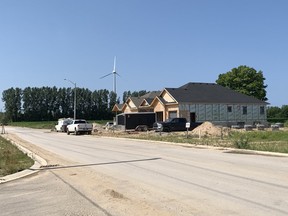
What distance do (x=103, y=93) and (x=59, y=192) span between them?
169036 mm

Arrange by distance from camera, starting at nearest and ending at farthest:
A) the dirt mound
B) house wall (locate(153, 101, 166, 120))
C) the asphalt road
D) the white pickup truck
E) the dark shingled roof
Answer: the asphalt road < the dirt mound < the white pickup truck < the dark shingled roof < house wall (locate(153, 101, 166, 120))

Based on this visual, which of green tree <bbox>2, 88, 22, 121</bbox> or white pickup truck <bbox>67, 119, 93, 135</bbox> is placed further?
green tree <bbox>2, 88, 22, 121</bbox>

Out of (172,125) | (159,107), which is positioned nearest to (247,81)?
(159,107)

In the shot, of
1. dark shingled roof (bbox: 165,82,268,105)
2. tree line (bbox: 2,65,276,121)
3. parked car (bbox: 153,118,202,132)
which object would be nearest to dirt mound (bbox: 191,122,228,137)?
parked car (bbox: 153,118,202,132)

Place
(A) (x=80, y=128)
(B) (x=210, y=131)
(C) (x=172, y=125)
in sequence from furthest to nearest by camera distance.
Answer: (A) (x=80, y=128) → (C) (x=172, y=125) → (B) (x=210, y=131)

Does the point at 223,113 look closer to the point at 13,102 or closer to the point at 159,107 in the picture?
the point at 159,107

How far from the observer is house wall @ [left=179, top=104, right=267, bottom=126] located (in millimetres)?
61722

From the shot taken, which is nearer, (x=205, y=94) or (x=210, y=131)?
(x=210, y=131)

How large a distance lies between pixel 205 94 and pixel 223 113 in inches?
156

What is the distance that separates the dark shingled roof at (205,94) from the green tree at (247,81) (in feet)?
97.5

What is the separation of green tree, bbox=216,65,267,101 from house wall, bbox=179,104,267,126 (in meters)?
29.5

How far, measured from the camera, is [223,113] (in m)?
64.9

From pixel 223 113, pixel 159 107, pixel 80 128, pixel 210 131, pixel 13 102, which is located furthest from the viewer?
pixel 13 102

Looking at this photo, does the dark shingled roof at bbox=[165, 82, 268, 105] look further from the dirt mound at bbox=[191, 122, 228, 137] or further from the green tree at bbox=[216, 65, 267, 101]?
the green tree at bbox=[216, 65, 267, 101]
